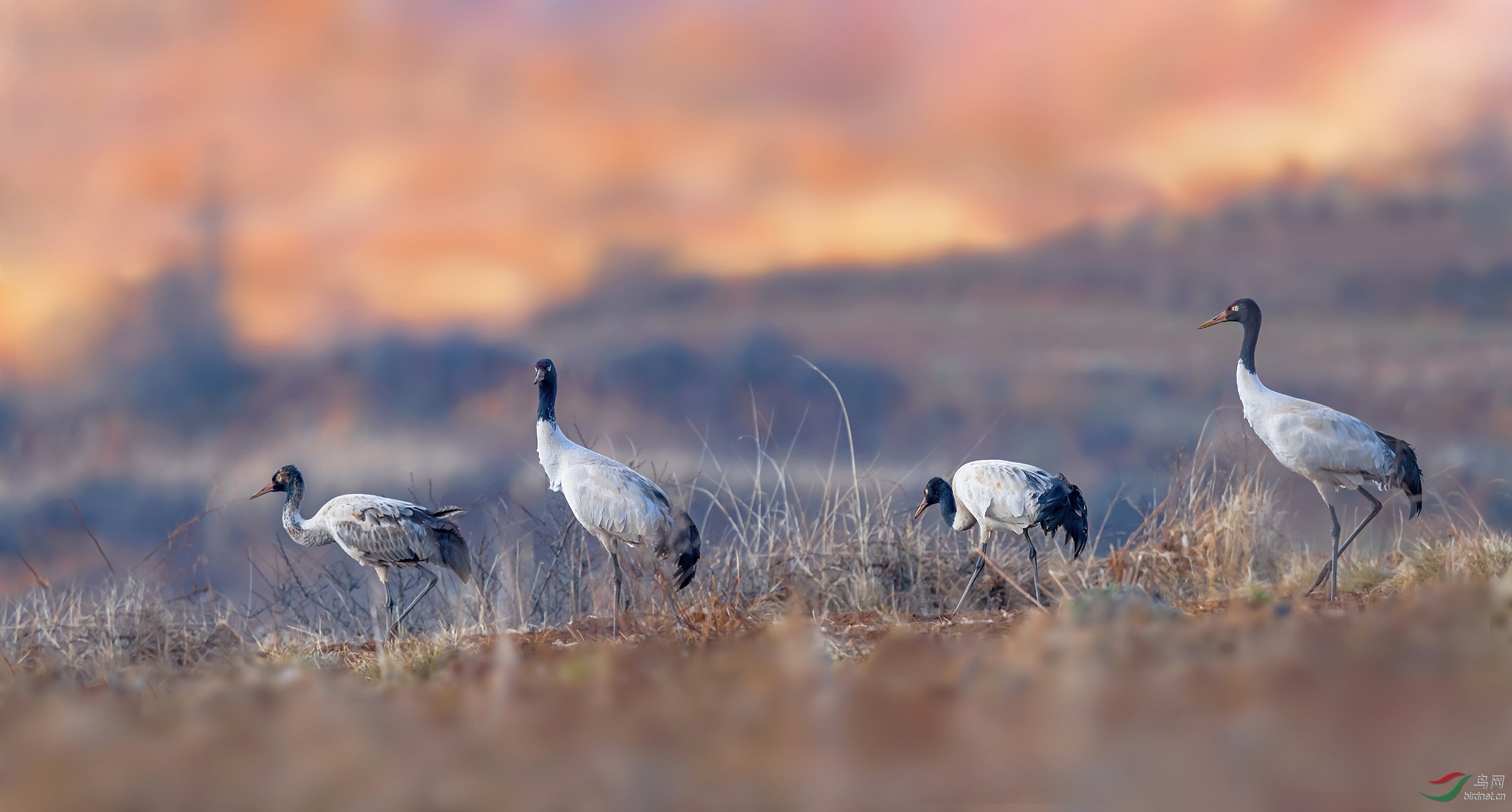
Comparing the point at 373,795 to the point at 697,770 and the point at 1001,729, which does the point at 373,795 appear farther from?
the point at 1001,729

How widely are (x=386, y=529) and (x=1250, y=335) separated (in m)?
7.43

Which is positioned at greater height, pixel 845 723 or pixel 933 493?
pixel 845 723

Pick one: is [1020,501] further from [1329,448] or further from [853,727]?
[853,727]

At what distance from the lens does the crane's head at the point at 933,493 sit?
9867 millimetres

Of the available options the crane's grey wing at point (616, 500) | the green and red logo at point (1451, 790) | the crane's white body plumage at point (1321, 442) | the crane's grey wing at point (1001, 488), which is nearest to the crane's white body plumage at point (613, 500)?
the crane's grey wing at point (616, 500)

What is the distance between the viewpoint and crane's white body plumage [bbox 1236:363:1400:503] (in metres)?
9.02

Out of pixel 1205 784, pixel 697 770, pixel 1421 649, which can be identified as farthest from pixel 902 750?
pixel 1421 649

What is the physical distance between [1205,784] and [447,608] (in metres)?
8.78

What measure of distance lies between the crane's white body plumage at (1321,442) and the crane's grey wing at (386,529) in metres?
6.58

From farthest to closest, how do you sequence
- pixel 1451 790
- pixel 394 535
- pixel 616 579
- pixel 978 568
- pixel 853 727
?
pixel 394 535
pixel 978 568
pixel 616 579
pixel 853 727
pixel 1451 790

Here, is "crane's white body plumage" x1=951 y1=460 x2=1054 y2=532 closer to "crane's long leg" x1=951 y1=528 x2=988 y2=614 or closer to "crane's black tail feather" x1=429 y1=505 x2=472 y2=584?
"crane's long leg" x1=951 y1=528 x2=988 y2=614

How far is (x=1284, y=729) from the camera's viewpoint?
7.77 ft

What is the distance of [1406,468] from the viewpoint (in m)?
9.32

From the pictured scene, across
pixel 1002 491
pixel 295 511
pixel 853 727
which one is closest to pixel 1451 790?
pixel 853 727
